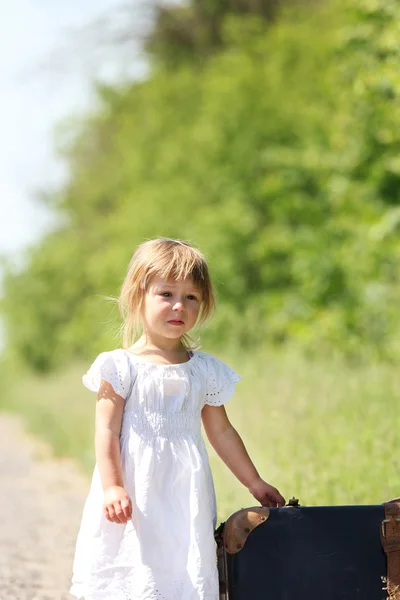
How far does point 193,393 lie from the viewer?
345cm

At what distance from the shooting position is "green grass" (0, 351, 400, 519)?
5.41 meters

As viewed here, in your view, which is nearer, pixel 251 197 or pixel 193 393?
pixel 193 393

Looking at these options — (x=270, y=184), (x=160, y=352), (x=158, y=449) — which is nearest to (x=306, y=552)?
(x=158, y=449)

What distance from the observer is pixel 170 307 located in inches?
136

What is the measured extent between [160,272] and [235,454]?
705 mm

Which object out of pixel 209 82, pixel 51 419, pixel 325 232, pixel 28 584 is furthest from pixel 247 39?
pixel 28 584

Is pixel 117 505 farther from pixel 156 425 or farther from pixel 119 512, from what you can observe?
pixel 156 425

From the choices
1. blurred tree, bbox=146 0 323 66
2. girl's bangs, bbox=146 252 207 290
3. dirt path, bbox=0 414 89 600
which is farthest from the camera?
blurred tree, bbox=146 0 323 66

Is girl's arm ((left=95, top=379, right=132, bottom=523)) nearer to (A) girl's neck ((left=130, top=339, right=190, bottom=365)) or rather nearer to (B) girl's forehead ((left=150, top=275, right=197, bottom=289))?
(A) girl's neck ((left=130, top=339, right=190, bottom=365))

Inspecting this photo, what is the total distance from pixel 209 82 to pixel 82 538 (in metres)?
18.4

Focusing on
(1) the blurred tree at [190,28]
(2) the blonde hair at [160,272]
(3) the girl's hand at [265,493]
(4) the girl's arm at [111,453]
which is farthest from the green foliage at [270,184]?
(4) the girl's arm at [111,453]

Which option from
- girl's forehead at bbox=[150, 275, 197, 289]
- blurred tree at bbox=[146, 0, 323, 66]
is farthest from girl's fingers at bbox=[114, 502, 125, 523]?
blurred tree at bbox=[146, 0, 323, 66]

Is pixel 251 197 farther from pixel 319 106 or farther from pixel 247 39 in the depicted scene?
pixel 247 39

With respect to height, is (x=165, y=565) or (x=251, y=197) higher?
(x=251, y=197)
